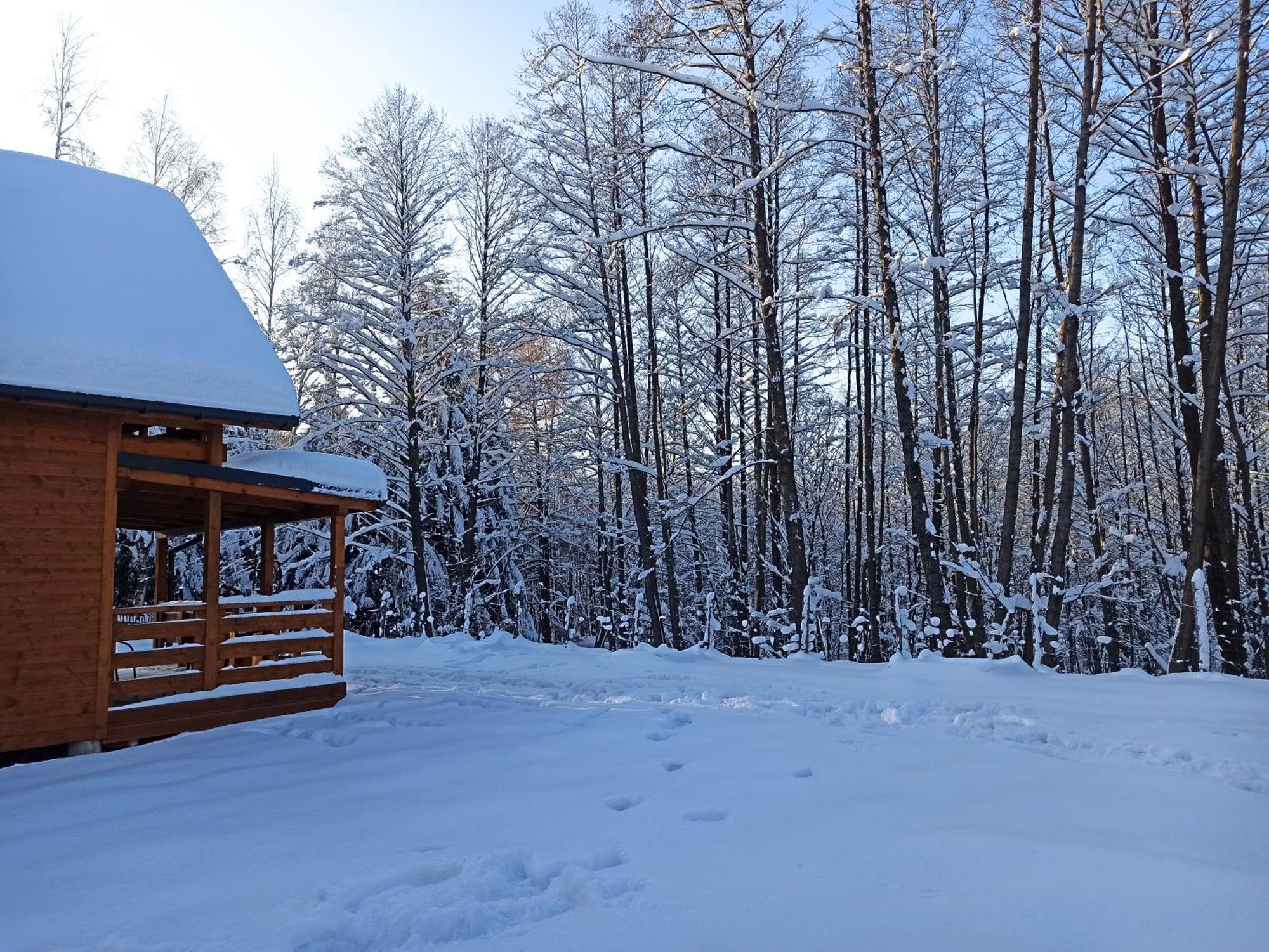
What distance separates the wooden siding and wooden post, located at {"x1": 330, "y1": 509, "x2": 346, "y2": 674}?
2.26 metres

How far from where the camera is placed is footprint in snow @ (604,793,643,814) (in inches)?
191

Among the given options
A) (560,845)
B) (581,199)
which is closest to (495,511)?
(581,199)

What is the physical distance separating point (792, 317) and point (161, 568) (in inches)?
505

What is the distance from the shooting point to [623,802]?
4910 mm

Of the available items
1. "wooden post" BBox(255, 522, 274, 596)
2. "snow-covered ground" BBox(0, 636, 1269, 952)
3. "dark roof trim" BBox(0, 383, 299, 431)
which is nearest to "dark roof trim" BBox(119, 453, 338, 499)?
"dark roof trim" BBox(0, 383, 299, 431)

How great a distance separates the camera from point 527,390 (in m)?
18.4

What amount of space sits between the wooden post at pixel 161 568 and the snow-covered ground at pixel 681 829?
5231mm

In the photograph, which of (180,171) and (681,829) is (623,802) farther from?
(180,171)

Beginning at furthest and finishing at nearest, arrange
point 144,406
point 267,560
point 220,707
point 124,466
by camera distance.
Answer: point 267,560 < point 220,707 < point 124,466 < point 144,406

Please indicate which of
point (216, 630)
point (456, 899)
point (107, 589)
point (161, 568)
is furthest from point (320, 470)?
point (456, 899)

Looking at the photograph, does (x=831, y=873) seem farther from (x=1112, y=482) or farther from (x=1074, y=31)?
(x=1112, y=482)

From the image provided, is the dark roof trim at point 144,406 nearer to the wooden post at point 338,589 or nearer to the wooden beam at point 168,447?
the wooden beam at point 168,447

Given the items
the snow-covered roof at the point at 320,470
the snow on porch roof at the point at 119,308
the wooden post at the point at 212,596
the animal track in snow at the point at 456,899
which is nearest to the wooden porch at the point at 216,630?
the wooden post at the point at 212,596

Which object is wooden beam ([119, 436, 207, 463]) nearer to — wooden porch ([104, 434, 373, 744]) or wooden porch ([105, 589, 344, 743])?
wooden porch ([104, 434, 373, 744])
